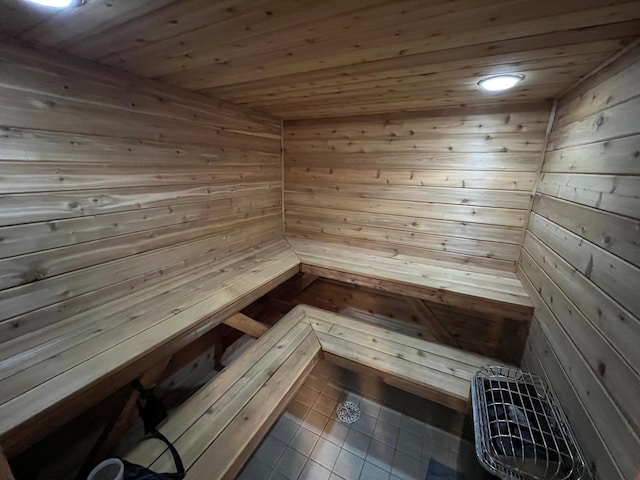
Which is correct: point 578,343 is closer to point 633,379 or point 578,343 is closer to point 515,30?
point 633,379

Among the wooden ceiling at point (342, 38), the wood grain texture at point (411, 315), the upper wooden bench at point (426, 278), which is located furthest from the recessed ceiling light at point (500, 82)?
the wood grain texture at point (411, 315)

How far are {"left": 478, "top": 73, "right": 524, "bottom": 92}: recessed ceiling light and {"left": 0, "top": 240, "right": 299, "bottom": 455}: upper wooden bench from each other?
71.9 inches

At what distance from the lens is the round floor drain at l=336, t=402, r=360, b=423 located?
2135mm

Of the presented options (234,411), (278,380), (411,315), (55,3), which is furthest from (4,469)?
(411,315)

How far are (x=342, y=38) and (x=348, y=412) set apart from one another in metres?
2.45

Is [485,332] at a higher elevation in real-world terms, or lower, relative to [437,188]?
lower

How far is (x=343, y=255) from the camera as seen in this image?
2562 millimetres

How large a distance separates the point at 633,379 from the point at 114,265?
2238mm

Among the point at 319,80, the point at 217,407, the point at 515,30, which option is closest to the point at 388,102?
the point at 319,80

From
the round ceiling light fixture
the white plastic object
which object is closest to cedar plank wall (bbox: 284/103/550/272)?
the round ceiling light fixture

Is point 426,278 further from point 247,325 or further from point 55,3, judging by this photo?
point 55,3

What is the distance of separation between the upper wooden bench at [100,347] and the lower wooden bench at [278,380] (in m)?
0.31

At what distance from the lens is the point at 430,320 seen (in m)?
2.51

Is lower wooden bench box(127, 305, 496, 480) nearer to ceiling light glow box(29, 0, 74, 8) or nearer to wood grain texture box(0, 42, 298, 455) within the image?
wood grain texture box(0, 42, 298, 455)
